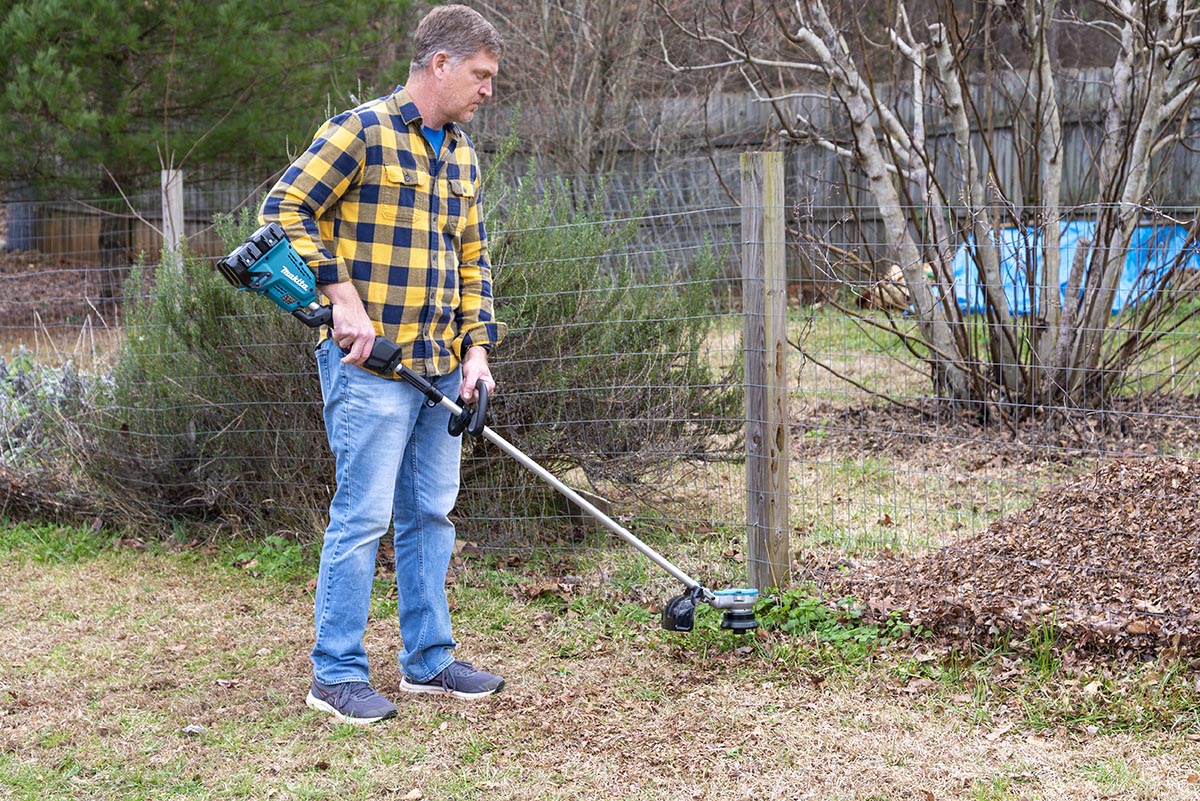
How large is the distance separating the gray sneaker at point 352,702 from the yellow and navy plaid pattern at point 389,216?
38.2 inches

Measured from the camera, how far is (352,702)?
3.48m

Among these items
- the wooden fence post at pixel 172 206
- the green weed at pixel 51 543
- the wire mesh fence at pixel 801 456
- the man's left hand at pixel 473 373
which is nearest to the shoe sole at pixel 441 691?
the man's left hand at pixel 473 373

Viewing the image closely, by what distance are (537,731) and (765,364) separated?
1.48 m

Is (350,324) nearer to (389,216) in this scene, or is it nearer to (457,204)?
(389,216)

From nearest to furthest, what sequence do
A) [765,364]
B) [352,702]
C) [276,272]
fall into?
[276,272] < [352,702] < [765,364]

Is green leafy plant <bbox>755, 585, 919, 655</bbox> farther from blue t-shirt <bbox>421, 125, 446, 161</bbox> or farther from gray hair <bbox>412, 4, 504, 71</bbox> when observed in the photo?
gray hair <bbox>412, 4, 504, 71</bbox>

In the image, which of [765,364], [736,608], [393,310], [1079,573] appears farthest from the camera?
[765,364]

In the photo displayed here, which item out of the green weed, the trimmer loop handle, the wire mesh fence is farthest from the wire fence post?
the green weed

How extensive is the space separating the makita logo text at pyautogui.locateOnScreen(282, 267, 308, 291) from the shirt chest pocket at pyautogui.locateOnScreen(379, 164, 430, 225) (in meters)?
0.31

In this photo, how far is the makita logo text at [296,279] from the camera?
3152 mm

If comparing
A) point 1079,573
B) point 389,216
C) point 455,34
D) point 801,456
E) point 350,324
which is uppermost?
point 455,34

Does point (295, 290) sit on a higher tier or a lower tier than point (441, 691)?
higher

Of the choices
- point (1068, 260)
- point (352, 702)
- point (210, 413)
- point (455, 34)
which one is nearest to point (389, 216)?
point (455, 34)

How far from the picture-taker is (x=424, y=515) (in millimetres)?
3609
